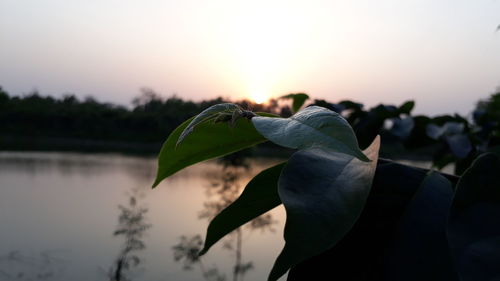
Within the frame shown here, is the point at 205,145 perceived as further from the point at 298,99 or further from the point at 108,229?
the point at 108,229

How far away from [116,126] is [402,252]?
10.6 m

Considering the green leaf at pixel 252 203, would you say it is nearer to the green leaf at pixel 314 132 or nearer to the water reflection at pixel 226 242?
the green leaf at pixel 314 132

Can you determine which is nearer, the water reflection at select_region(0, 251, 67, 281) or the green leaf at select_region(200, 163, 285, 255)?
the green leaf at select_region(200, 163, 285, 255)

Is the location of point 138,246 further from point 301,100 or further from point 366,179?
point 366,179

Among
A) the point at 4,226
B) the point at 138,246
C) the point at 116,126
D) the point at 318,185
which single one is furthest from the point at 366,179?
the point at 116,126

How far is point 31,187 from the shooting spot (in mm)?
6730

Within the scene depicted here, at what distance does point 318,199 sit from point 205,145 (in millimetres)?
79

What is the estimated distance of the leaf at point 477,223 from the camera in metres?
0.11

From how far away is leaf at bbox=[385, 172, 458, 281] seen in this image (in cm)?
13

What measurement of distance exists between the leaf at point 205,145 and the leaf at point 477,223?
7 centimetres

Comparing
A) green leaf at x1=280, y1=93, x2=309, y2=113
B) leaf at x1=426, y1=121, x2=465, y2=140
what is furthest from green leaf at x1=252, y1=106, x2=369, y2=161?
leaf at x1=426, y1=121, x2=465, y2=140

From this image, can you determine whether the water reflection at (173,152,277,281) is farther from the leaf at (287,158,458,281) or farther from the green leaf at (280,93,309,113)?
the leaf at (287,158,458,281)

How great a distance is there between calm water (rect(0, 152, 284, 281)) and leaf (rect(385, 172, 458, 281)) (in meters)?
2.84

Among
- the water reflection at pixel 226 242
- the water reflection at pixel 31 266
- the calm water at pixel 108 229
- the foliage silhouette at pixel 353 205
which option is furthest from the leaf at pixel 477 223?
the water reflection at pixel 31 266
